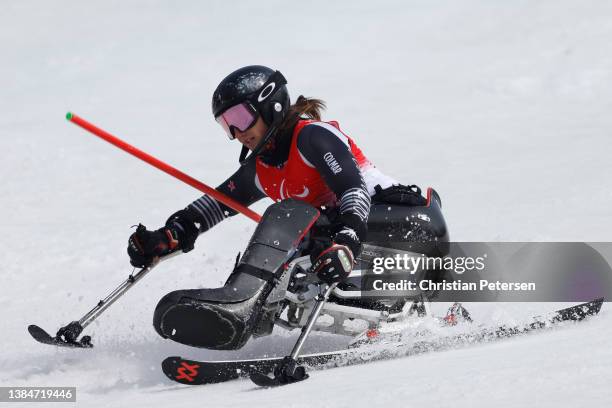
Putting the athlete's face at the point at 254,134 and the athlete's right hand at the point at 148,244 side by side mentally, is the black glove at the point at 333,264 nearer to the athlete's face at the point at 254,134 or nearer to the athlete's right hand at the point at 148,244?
the athlete's face at the point at 254,134

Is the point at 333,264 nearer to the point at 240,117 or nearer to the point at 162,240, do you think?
the point at 240,117

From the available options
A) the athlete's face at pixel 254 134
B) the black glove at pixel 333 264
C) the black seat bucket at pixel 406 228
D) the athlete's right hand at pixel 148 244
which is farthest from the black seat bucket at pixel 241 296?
the athlete's right hand at pixel 148 244

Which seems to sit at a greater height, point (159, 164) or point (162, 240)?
point (159, 164)

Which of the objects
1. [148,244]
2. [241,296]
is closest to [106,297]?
[148,244]

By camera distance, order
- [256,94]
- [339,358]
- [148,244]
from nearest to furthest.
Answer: [339,358] → [256,94] → [148,244]

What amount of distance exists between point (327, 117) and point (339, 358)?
421 inches

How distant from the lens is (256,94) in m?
5.56

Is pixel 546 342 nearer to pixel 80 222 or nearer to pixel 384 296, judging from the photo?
pixel 384 296

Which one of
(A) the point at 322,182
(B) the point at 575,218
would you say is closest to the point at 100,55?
(B) the point at 575,218

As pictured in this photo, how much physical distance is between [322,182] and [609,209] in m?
4.43

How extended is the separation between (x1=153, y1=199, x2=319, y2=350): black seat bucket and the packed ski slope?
312 millimetres

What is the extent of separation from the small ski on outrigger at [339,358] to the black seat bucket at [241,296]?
151 millimetres

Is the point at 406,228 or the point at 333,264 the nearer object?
the point at 333,264

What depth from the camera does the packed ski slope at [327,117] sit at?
4637mm
